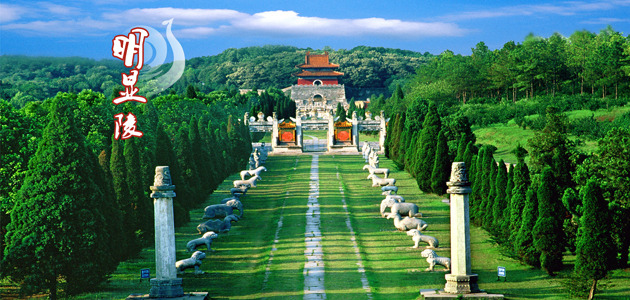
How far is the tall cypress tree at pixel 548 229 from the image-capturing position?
68.0 ft

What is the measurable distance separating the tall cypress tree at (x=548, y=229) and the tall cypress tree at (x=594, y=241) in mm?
1742

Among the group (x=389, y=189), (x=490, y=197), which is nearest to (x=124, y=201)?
(x=490, y=197)

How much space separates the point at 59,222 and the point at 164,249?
119 inches

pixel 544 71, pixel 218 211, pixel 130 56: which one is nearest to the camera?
pixel 130 56

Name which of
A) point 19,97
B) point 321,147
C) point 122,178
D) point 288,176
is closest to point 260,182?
point 288,176

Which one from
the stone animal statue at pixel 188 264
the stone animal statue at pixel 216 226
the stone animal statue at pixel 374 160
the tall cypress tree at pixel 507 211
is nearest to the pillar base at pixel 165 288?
the stone animal statue at pixel 188 264

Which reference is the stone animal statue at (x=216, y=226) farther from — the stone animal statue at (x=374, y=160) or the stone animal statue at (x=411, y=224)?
the stone animal statue at (x=374, y=160)

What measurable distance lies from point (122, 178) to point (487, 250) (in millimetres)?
13797

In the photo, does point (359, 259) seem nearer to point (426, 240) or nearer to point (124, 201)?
point (426, 240)

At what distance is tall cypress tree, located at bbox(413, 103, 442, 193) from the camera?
38219 mm

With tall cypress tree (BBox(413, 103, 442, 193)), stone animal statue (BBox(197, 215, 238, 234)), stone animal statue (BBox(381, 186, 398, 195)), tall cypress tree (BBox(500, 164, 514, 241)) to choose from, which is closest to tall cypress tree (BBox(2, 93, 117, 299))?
stone animal statue (BBox(197, 215, 238, 234))

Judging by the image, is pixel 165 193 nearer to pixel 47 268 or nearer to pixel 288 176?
pixel 47 268

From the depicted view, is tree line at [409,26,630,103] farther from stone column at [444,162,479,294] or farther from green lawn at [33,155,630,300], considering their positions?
stone column at [444,162,479,294]

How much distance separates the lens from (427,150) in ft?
128
